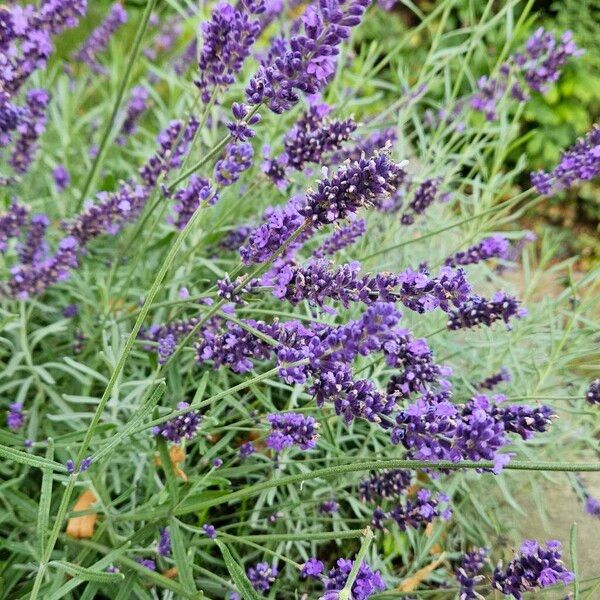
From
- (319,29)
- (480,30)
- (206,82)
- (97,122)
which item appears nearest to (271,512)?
(206,82)

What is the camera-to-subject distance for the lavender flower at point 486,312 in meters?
1.58

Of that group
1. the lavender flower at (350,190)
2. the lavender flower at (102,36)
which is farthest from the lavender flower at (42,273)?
the lavender flower at (102,36)

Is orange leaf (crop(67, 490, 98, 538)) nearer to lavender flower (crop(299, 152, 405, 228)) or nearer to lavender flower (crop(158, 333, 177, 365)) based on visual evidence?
lavender flower (crop(158, 333, 177, 365))

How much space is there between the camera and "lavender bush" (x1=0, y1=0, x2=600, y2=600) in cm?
135

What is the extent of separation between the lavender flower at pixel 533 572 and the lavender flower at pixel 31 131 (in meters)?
1.75

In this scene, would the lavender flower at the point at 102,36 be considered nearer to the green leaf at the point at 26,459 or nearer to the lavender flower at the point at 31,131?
the lavender flower at the point at 31,131

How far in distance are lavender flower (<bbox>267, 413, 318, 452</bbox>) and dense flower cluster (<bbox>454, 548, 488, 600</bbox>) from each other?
1.48 ft

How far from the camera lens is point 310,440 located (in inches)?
59.7

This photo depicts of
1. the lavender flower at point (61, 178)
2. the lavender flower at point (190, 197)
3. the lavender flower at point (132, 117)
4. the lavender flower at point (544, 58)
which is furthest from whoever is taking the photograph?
the lavender flower at point (132, 117)

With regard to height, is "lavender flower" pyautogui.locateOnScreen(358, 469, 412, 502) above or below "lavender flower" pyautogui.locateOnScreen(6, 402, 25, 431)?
above

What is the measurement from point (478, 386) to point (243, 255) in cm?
108

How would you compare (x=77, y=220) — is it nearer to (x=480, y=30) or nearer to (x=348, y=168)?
(x=348, y=168)

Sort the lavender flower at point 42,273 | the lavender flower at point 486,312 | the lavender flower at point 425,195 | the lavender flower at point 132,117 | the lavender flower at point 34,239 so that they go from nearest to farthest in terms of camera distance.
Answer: the lavender flower at point 486,312 → the lavender flower at point 42,273 → the lavender flower at point 34,239 → the lavender flower at point 425,195 → the lavender flower at point 132,117

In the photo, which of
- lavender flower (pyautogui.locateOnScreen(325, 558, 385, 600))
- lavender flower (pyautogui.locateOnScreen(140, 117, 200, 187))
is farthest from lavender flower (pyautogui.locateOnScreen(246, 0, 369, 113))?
lavender flower (pyautogui.locateOnScreen(325, 558, 385, 600))
